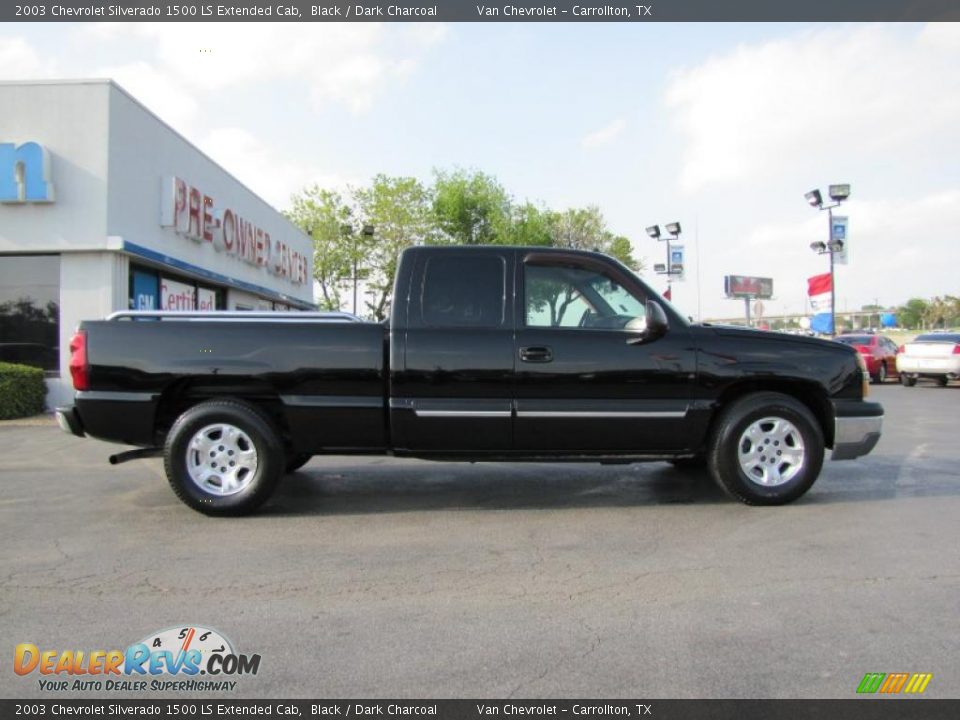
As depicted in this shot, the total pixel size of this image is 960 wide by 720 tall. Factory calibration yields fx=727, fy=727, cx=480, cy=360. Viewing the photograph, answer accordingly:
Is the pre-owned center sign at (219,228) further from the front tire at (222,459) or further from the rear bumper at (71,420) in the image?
the front tire at (222,459)

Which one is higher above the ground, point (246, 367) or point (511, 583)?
point (246, 367)

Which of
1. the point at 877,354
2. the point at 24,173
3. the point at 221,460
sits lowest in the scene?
the point at 221,460

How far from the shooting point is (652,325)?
5262 mm

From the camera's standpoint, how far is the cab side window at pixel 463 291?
541 cm

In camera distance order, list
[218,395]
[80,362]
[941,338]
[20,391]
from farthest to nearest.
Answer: [941,338], [20,391], [218,395], [80,362]

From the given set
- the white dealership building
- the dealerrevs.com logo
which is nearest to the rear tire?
the white dealership building

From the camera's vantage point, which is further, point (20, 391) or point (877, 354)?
point (877, 354)

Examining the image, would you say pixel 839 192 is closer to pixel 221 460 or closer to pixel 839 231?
pixel 839 231

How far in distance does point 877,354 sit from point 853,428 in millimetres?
18112

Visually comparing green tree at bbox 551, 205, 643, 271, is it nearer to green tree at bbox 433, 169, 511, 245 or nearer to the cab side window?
green tree at bbox 433, 169, 511, 245

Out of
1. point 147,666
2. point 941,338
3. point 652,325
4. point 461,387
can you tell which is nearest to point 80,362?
point 461,387

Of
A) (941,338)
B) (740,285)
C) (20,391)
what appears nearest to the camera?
(20,391)
